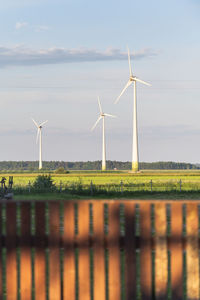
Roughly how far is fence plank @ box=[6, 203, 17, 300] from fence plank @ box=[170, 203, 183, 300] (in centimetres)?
186

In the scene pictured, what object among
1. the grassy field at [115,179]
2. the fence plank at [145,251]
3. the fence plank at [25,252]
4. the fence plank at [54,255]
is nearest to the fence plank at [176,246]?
the fence plank at [145,251]

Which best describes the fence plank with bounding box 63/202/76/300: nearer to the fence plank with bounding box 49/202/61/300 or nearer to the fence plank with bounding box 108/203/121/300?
the fence plank with bounding box 49/202/61/300

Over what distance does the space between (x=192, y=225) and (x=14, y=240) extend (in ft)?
A: 6.88

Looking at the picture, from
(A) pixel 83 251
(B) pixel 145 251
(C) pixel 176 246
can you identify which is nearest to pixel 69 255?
(A) pixel 83 251

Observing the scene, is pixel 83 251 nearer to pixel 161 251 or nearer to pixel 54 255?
pixel 54 255

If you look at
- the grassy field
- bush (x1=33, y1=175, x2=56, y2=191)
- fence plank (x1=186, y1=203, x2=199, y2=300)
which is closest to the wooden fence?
fence plank (x1=186, y1=203, x2=199, y2=300)

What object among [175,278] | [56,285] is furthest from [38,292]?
[175,278]

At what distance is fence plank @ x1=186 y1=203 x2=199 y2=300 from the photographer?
299 inches

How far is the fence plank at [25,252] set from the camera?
7629 mm

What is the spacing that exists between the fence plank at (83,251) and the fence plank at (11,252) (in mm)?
770

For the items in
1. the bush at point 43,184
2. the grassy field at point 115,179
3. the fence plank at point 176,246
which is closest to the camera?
the fence plank at point 176,246

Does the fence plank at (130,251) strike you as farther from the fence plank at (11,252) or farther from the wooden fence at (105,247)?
the fence plank at (11,252)

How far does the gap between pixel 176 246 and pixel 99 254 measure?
90 cm

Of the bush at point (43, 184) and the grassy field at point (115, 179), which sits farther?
the grassy field at point (115, 179)
